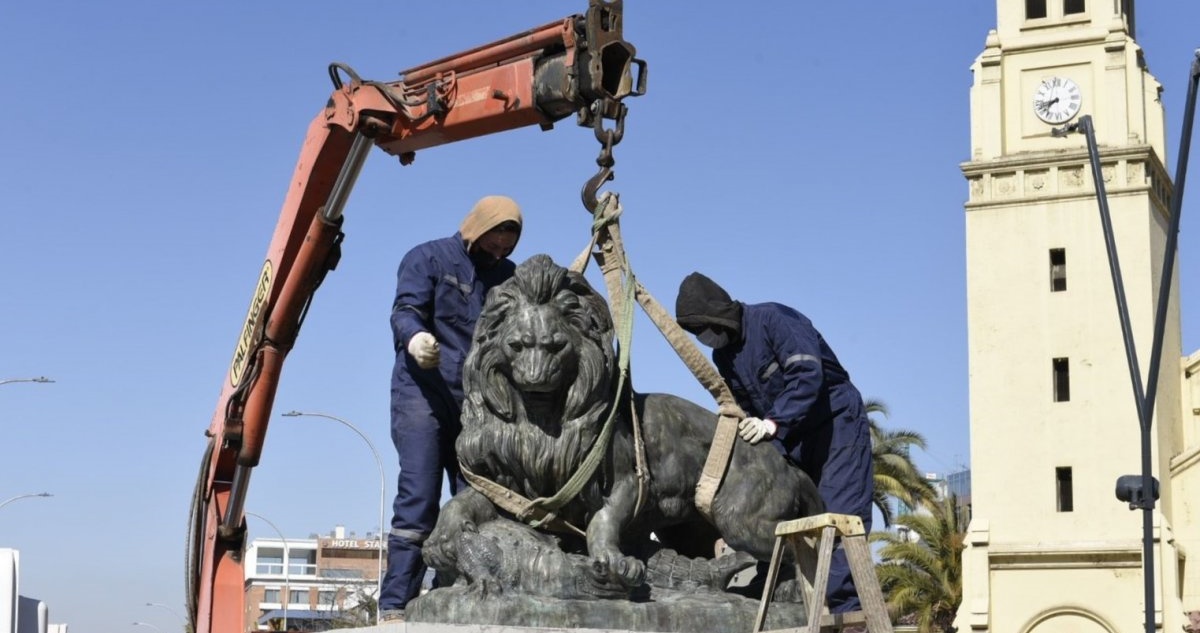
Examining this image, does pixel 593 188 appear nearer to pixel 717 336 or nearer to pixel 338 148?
pixel 717 336

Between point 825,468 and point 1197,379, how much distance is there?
149 feet

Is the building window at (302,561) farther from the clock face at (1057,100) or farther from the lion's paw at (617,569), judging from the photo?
the lion's paw at (617,569)

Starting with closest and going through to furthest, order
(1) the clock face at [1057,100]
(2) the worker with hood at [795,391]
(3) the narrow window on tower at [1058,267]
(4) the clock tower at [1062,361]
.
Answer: (2) the worker with hood at [795,391], (4) the clock tower at [1062,361], (3) the narrow window on tower at [1058,267], (1) the clock face at [1057,100]

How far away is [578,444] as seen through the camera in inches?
322

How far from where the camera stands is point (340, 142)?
1163 cm

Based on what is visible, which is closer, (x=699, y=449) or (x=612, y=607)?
(x=612, y=607)

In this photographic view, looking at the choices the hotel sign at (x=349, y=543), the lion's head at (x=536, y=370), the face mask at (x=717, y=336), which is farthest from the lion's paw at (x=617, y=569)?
the hotel sign at (x=349, y=543)

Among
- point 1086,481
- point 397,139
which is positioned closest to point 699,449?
point 397,139

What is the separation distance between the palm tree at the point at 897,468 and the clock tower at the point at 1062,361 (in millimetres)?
1538

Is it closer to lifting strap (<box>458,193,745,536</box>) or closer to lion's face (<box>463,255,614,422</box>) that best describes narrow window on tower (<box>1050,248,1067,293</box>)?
lifting strap (<box>458,193,745,536</box>)

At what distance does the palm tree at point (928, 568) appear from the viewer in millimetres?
47812

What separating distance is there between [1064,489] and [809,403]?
4031 centimetres

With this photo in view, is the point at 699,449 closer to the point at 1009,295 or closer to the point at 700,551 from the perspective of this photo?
the point at 700,551

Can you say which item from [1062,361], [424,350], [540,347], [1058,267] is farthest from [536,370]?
[1058,267]
